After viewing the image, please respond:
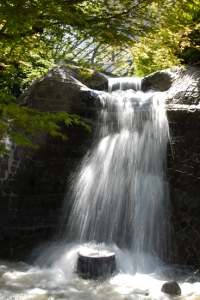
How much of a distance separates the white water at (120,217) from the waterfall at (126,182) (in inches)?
0.8

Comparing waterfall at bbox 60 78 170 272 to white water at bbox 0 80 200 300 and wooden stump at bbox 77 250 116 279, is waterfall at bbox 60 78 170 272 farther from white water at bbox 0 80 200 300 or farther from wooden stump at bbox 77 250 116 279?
wooden stump at bbox 77 250 116 279

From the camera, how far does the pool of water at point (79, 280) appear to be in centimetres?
505

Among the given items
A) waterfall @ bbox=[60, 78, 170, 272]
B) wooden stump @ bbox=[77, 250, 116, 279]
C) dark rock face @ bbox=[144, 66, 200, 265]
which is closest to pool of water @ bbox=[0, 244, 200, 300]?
wooden stump @ bbox=[77, 250, 116, 279]

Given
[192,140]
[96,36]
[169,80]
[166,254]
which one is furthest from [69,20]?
[169,80]

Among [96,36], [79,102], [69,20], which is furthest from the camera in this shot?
[79,102]

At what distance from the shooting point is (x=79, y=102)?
329 inches

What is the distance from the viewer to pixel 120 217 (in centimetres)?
707

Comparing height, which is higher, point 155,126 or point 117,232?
point 155,126

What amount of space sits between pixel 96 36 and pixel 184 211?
3.84 meters

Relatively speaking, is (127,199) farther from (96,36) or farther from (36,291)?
(96,36)

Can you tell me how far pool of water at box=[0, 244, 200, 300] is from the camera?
5.05 meters

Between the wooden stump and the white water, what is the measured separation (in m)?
0.14

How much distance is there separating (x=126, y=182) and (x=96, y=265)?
208 cm

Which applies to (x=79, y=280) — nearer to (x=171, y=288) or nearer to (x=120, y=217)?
(x=171, y=288)
